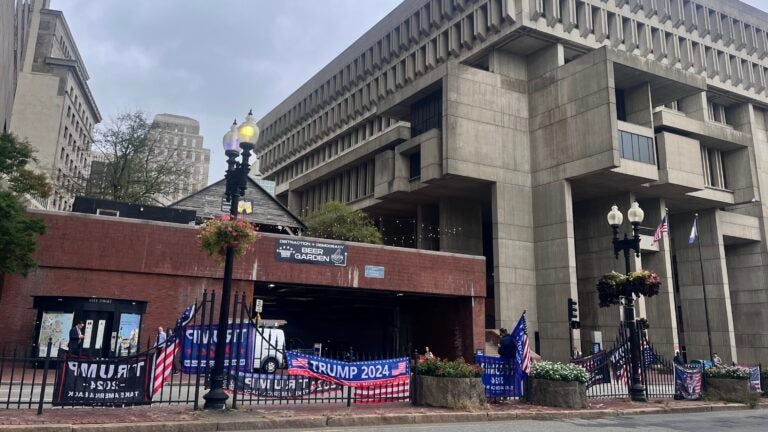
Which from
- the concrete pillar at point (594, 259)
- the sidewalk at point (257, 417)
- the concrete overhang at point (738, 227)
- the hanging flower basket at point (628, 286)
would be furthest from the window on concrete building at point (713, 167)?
the sidewalk at point (257, 417)

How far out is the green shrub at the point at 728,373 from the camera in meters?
17.5

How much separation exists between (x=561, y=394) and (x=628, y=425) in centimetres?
212

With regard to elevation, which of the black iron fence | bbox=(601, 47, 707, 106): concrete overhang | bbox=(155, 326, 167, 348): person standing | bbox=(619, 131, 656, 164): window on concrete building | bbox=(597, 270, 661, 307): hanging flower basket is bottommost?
the black iron fence

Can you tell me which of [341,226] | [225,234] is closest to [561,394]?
[225,234]

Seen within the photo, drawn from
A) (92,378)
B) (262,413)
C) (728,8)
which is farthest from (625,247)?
(728,8)

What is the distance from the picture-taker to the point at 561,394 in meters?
14.1

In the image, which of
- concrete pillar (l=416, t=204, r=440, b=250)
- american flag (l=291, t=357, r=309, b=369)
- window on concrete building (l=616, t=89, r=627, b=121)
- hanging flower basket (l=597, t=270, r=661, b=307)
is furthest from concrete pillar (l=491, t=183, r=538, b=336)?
american flag (l=291, t=357, r=309, b=369)

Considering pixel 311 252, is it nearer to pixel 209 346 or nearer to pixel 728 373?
pixel 209 346

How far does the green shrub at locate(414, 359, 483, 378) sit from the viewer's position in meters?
12.8

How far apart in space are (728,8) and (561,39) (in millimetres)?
24303

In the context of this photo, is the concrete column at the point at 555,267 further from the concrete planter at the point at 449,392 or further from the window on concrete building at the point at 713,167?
the concrete planter at the point at 449,392

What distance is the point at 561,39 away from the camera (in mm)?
42625

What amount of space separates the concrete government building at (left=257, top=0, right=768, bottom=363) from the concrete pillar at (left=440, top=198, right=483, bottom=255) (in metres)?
0.12

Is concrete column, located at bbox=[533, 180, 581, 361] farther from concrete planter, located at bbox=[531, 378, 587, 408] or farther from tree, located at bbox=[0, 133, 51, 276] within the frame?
tree, located at bbox=[0, 133, 51, 276]
